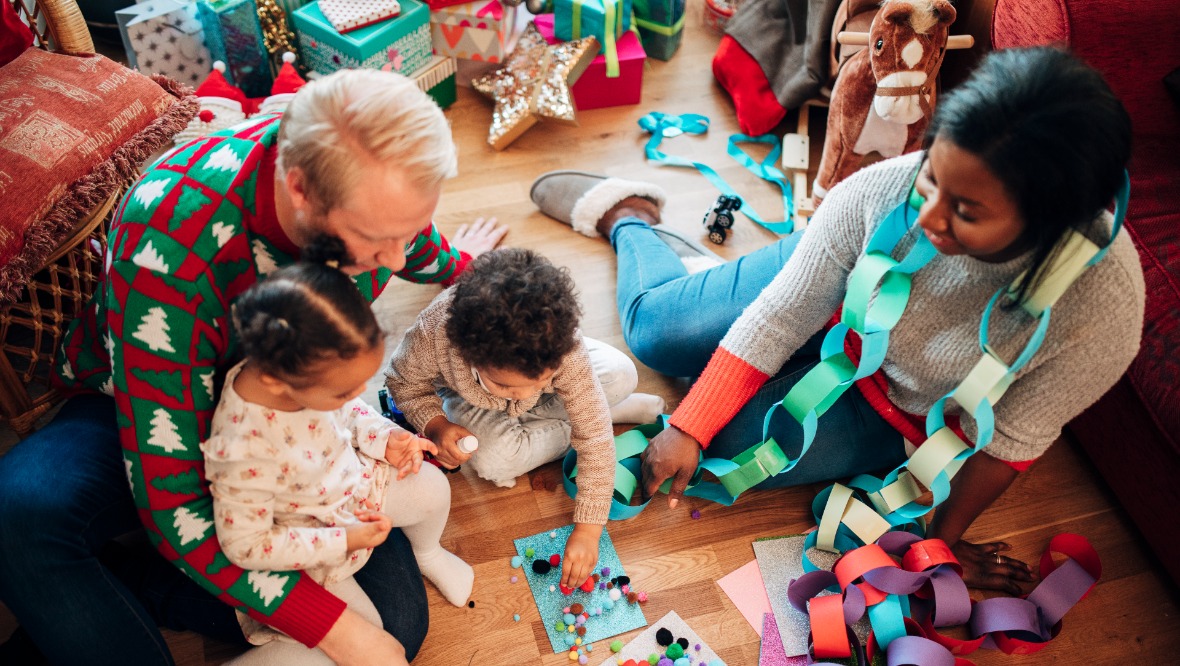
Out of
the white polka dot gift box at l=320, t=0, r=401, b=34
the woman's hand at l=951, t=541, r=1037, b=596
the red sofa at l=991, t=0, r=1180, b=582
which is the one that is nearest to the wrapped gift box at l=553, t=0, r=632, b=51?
the white polka dot gift box at l=320, t=0, r=401, b=34

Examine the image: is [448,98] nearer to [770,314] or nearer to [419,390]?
[419,390]

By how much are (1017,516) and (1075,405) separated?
1.71ft

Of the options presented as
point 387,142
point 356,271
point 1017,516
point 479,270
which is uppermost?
point 387,142

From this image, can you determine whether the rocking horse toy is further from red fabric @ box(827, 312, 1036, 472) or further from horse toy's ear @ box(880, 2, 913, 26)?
red fabric @ box(827, 312, 1036, 472)

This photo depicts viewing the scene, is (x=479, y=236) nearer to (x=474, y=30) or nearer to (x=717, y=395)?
(x=474, y=30)

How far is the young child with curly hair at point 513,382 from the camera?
126 cm

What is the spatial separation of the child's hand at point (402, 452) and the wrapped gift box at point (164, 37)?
4.02 ft

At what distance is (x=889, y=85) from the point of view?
73.8 inches

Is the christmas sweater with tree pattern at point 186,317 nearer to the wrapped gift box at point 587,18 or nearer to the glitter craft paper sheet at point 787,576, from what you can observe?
the glitter craft paper sheet at point 787,576

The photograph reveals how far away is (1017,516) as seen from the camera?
5.64 ft

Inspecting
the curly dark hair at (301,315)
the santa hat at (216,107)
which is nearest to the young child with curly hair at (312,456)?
the curly dark hair at (301,315)

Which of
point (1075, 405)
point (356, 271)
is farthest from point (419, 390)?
point (1075, 405)

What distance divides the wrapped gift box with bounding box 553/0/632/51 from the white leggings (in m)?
1.36

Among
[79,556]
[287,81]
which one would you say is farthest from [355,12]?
[79,556]
